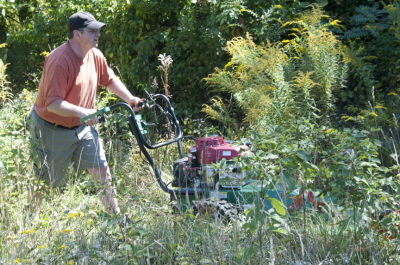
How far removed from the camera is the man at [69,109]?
3775 millimetres

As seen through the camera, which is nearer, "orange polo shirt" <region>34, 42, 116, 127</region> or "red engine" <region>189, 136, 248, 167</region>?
"orange polo shirt" <region>34, 42, 116, 127</region>

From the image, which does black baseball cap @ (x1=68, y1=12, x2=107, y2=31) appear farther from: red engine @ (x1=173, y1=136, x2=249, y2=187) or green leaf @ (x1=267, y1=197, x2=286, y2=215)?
green leaf @ (x1=267, y1=197, x2=286, y2=215)

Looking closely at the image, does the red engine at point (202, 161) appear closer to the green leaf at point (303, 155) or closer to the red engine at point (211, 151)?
the red engine at point (211, 151)

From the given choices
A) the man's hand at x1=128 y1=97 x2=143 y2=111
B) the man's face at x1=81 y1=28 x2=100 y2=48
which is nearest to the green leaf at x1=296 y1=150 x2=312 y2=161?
the man's hand at x1=128 y1=97 x2=143 y2=111

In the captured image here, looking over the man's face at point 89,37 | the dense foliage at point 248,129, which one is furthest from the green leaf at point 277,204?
the man's face at point 89,37

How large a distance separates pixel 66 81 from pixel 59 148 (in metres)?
0.50

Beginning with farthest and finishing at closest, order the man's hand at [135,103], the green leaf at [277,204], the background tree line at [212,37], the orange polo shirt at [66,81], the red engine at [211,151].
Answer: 1. the background tree line at [212,37]
2. the man's hand at [135,103]
3. the red engine at [211,151]
4. the orange polo shirt at [66,81]
5. the green leaf at [277,204]

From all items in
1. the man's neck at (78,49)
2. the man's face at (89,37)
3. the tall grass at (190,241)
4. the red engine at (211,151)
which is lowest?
the tall grass at (190,241)

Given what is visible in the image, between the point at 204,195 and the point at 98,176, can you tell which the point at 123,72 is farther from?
the point at 204,195

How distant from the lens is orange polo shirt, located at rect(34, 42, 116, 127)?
3768 mm

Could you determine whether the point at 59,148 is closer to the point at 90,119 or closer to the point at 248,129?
the point at 90,119

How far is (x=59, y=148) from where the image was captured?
13.1ft

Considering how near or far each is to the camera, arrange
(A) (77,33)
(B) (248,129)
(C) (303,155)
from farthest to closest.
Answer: (B) (248,129), (A) (77,33), (C) (303,155)

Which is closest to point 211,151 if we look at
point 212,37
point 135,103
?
point 135,103
